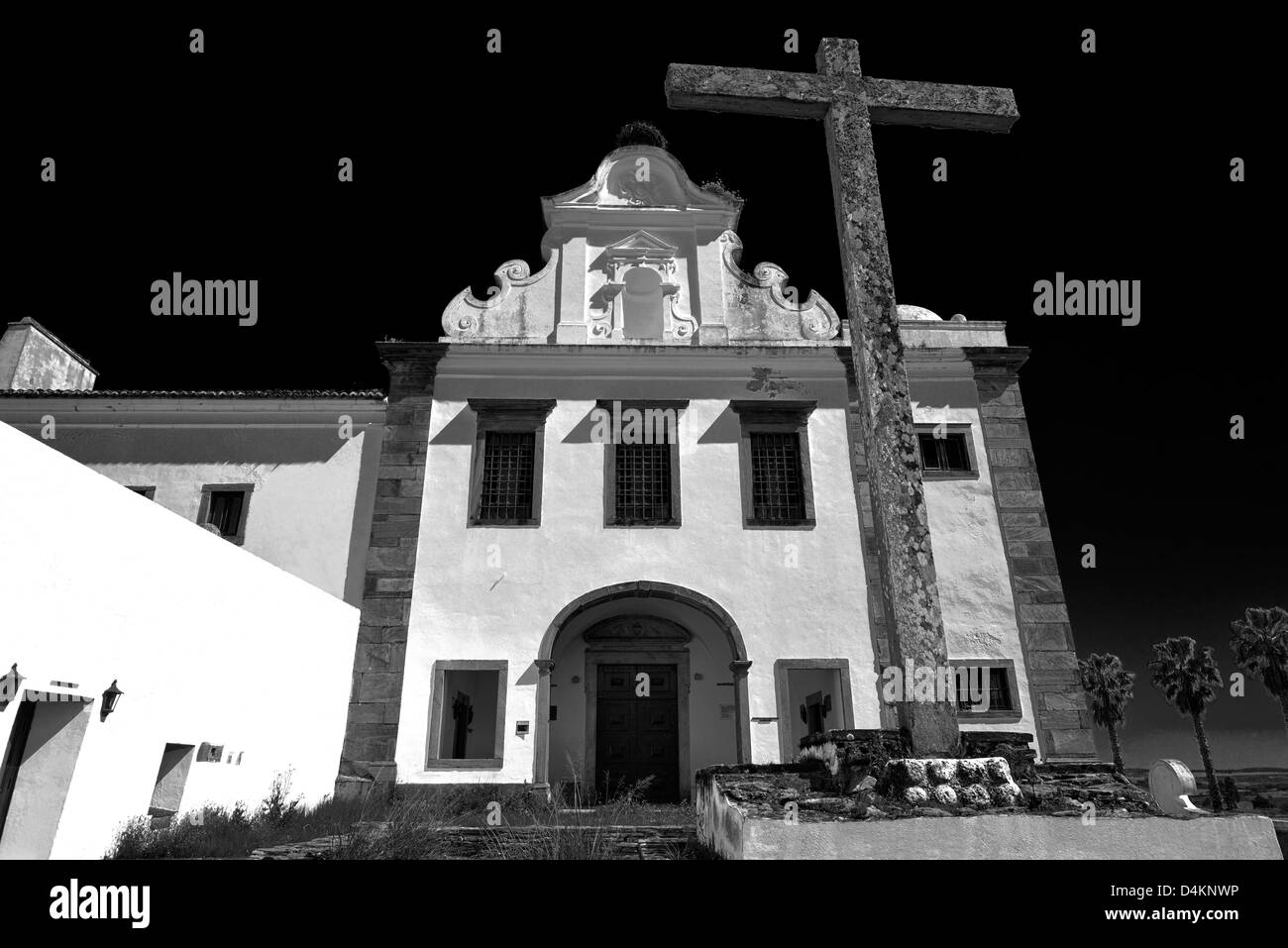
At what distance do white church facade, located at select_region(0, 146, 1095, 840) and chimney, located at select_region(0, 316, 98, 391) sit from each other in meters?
1.74

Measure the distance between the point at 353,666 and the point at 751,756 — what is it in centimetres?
637

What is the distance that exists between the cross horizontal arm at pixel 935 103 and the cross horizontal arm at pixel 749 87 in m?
0.45

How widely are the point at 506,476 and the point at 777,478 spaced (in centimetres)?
476

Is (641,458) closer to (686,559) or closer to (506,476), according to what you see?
(686,559)

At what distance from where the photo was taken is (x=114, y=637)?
731 centimetres

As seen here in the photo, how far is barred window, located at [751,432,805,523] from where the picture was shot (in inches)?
554

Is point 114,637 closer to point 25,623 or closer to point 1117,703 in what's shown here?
point 25,623

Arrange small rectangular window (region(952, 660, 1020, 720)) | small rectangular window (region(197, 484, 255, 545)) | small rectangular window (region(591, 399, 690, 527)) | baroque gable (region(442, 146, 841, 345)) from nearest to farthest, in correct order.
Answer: small rectangular window (region(952, 660, 1020, 720)), small rectangular window (region(591, 399, 690, 527)), small rectangular window (region(197, 484, 255, 545)), baroque gable (region(442, 146, 841, 345))

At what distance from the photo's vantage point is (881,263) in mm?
6465

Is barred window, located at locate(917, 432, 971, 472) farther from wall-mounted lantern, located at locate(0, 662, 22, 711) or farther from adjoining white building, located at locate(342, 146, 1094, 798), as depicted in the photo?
wall-mounted lantern, located at locate(0, 662, 22, 711)

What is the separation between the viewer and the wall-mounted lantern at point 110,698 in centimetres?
719

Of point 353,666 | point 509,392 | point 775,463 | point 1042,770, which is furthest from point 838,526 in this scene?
point 1042,770

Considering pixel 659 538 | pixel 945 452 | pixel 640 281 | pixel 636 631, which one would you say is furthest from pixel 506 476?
pixel 945 452

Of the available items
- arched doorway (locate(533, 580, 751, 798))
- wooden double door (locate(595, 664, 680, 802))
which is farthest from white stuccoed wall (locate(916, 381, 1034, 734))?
wooden double door (locate(595, 664, 680, 802))
